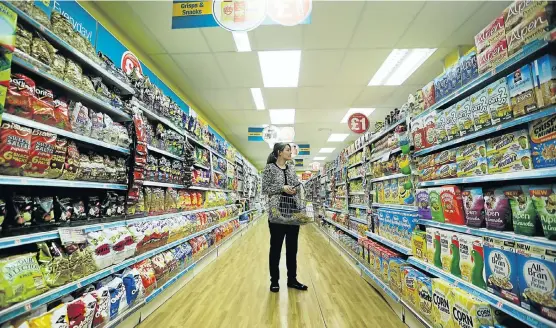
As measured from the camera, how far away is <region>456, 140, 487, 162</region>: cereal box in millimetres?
1615

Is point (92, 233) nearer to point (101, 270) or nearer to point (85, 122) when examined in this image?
point (101, 270)

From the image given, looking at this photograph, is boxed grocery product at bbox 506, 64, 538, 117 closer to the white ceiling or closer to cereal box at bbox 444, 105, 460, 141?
cereal box at bbox 444, 105, 460, 141

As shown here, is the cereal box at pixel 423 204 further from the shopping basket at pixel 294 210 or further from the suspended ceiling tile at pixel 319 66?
the suspended ceiling tile at pixel 319 66

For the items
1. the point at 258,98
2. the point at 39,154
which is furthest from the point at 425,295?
the point at 258,98

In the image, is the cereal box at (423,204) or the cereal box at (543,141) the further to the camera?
the cereal box at (423,204)

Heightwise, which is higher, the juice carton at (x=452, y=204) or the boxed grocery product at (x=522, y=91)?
the boxed grocery product at (x=522, y=91)

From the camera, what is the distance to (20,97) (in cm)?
137

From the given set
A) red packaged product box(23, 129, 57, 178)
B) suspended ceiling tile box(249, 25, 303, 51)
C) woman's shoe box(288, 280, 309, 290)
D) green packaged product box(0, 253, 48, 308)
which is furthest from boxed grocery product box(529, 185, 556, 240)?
suspended ceiling tile box(249, 25, 303, 51)

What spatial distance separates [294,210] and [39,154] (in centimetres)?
222

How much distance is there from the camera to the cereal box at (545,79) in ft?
3.77

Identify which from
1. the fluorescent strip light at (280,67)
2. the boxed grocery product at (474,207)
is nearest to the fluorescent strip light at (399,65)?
the fluorescent strip light at (280,67)

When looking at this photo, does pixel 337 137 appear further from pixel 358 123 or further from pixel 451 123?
pixel 451 123

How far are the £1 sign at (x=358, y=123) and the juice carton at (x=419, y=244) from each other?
4.20 metres

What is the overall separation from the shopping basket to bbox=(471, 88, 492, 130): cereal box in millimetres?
1760
